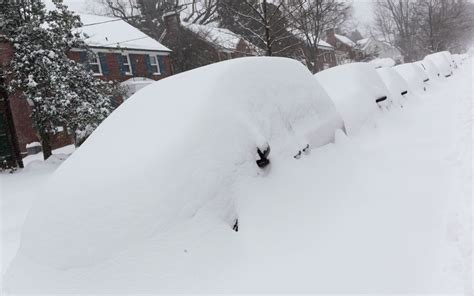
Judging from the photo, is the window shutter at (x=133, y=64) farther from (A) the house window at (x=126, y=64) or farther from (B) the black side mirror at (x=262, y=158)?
(B) the black side mirror at (x=262, y=158)

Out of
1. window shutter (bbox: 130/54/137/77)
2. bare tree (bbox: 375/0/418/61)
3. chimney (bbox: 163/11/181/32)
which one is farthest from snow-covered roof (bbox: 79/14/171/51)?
bare tree (bbox: 375/0/418/61)

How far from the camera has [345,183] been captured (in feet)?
12.8

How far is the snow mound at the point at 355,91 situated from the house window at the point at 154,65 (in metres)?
20.7

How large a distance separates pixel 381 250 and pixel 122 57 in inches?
977

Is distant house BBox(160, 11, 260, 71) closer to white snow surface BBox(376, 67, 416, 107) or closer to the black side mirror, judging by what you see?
white snow surface BBox(376, 67, 416, 107)

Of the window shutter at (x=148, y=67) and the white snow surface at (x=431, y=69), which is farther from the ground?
the window shutter at (x=148, y=67)

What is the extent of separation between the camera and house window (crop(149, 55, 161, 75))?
27.0 metres

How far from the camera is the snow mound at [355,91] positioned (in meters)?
6.36

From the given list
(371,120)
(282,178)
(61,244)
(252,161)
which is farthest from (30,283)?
(371,120)

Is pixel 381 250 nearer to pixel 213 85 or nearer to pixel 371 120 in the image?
pixel 213 85

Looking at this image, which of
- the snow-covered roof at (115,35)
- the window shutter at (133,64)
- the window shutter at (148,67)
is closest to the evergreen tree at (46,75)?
the snow-covered roof at (115,35)

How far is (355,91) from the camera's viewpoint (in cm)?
706

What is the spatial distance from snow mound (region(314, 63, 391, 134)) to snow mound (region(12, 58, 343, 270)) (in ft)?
7.93

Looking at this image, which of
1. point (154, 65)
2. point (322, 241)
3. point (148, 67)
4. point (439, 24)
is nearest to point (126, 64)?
point (148, 67)
